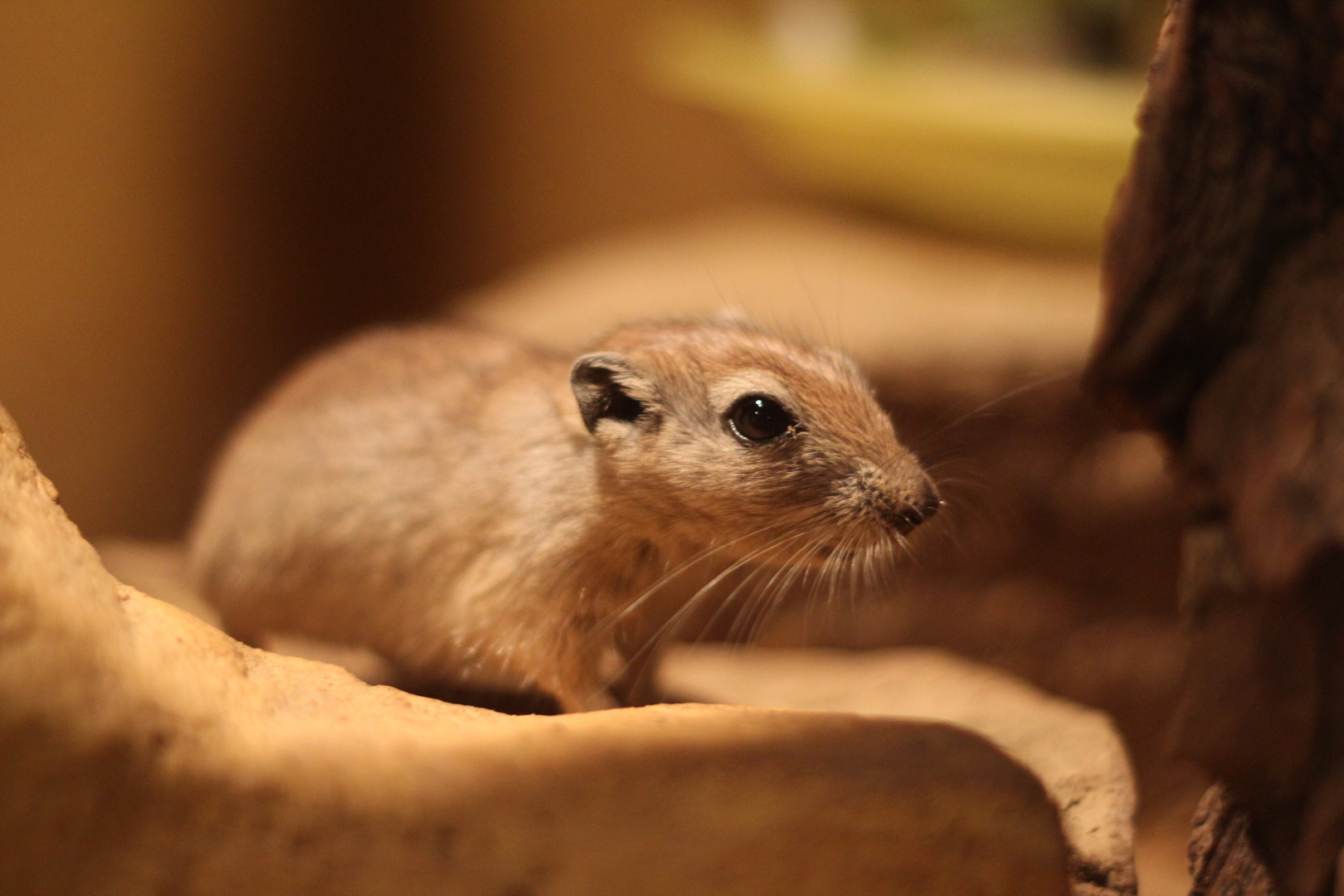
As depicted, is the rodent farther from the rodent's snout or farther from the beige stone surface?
the beige stone surface

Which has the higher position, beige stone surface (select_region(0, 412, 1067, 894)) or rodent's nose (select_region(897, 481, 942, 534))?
rodent's nose (select_region(897, 481, 942, 534))

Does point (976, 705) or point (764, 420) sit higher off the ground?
point (764, 420)

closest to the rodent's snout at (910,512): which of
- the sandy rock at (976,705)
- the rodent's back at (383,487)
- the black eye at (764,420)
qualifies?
the black eye at (764,420)

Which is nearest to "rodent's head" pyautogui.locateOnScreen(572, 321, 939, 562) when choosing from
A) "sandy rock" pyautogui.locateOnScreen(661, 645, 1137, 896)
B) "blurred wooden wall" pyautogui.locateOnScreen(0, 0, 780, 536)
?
"sandy rock" pyautogui.locateOnScreen(661, 645, 1137, 896)

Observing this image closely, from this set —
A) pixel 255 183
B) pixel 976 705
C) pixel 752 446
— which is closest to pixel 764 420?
pixel 752 446

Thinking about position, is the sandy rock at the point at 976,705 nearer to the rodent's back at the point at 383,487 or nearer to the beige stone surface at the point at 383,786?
the beige stone surface at the point at 383,786

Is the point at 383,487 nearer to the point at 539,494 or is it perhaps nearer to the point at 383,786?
the point at 539,494
